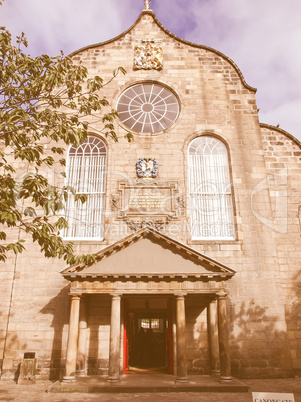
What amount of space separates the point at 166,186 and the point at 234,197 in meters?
2.93

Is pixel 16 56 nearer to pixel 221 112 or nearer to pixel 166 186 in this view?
pixel 166 186

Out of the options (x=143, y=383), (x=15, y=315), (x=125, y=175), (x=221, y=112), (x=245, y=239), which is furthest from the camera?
(x=221, y=112)

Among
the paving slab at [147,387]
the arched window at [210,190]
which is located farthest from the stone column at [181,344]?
the arched window at [210,190]

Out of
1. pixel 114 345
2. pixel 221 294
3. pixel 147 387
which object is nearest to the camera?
pixel 147 387

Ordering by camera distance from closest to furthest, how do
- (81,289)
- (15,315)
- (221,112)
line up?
(81,289)
(15,315)
(221,112)

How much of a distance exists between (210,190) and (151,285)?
17.6ft

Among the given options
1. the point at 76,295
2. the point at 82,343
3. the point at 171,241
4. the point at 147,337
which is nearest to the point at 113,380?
the point at 82,343

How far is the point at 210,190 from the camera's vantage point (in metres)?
14.6

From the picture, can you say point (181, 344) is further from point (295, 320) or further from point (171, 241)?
point (295, 320)

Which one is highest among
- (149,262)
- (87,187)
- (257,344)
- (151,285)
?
(87,187)

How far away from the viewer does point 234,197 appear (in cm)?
1426

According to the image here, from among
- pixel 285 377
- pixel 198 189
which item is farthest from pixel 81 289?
pixel 285 377

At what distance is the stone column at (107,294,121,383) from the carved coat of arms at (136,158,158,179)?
535 cm

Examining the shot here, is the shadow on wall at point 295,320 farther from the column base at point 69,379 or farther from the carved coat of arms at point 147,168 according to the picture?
the column base at point 69,379
